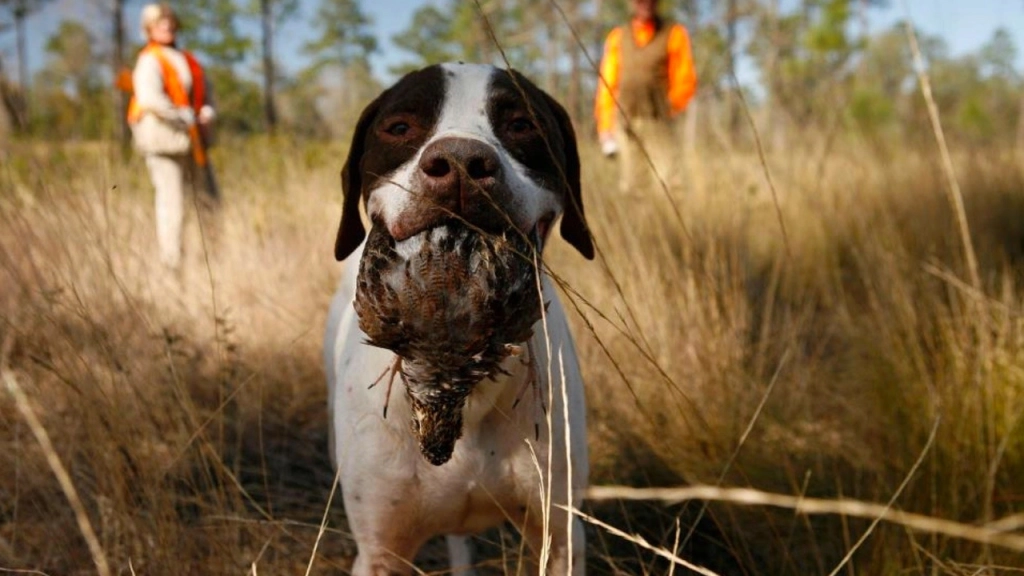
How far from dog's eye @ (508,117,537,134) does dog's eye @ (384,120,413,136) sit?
0.21m

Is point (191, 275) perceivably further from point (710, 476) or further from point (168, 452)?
point (710, 476)

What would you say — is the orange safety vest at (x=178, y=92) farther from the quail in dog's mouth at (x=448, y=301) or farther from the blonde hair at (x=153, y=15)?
the quail in dog's mouth at (x=448, y=301)

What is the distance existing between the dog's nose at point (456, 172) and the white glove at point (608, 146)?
3891mm

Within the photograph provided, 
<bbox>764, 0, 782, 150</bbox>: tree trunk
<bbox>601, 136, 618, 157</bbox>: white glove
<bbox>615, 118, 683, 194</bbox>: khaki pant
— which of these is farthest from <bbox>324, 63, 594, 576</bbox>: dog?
<bbox>601, 136, 618, 157</bbox>: white glove

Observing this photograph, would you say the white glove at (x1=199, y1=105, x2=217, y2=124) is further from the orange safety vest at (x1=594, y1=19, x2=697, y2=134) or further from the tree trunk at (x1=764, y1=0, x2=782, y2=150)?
the tree trunk at (x1=764, y1=0, x2=782, y2=150)

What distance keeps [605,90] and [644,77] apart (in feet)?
3.07

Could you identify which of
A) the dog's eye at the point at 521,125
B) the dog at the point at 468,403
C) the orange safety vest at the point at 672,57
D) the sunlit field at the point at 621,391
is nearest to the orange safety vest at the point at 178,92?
the sunlit field at the point at 621,391

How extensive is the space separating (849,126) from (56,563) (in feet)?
17.6

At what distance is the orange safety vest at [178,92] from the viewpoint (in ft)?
17.4

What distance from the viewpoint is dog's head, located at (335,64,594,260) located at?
1.31 meters

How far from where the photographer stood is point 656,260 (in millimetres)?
3307

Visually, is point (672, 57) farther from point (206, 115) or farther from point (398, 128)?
point (398, 128)

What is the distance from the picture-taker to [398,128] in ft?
5.39

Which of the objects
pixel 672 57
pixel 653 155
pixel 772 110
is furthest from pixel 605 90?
pixel 672 57
